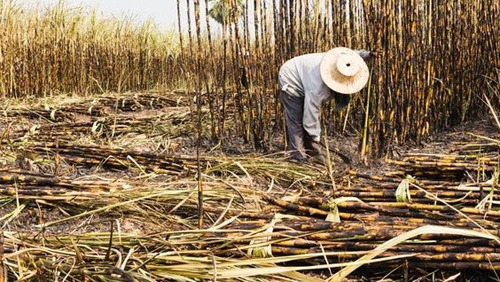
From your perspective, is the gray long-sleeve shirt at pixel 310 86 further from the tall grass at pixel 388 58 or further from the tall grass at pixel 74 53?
the tall grass at pixel 74 53

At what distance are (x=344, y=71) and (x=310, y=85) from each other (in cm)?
32

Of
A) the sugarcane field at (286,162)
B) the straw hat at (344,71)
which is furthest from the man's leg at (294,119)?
the straw hat at (344,71)

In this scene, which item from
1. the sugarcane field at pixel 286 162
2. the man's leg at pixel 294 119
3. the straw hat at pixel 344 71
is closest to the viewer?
the sugarcane field at pixel 286 162

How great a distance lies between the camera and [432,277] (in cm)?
159

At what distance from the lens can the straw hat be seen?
328 cm

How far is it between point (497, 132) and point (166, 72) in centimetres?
744

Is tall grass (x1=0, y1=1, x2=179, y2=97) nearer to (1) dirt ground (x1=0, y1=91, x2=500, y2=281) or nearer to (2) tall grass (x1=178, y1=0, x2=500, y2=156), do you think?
(1) dirt ground (x1=0, y1=91, x2=500, y2=281)

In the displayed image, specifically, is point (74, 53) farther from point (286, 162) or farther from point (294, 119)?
point (286, 162)

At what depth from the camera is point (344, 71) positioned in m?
3.29

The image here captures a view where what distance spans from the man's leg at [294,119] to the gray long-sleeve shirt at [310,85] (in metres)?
0.08

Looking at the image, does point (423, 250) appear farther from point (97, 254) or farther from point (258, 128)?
point (258, 128)

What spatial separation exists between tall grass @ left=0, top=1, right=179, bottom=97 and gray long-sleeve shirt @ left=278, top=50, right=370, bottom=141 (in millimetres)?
3842

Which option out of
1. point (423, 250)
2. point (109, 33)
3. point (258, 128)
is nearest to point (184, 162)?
point (258, 128)

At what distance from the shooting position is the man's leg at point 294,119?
375 cm
